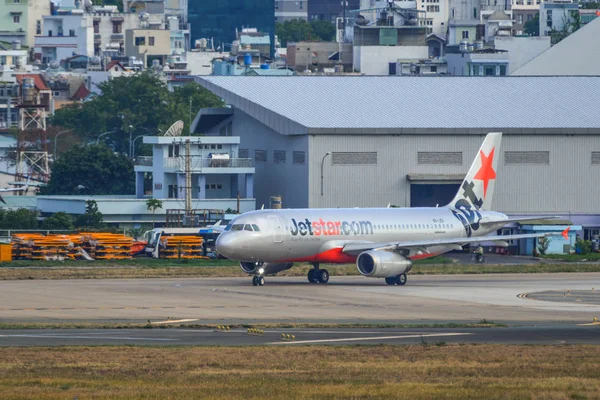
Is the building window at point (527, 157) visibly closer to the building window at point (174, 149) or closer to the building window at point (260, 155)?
the building window at point (260, 155)

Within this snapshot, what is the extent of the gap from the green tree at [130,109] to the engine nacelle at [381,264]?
409ft

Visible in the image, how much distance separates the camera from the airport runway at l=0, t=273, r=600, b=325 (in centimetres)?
4956

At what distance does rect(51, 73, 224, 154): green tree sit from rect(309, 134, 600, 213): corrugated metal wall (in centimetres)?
8761

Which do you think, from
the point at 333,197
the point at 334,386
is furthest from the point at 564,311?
the point at 333,197

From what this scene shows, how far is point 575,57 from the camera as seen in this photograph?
146500 millimetres

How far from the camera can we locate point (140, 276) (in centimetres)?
7275

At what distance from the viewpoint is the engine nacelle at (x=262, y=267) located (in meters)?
66.8

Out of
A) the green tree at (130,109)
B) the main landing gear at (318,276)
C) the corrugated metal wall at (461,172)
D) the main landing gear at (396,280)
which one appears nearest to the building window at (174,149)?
the corrugated metal wall at (461,172)

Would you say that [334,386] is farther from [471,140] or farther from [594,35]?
[594,35]

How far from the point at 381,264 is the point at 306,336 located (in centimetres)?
2389

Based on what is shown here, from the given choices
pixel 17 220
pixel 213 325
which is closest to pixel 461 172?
pixel 17 220

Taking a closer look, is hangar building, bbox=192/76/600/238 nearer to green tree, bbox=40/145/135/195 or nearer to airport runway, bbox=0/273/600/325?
airport runway, bbox=0/273/600/325

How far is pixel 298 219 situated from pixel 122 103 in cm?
13055

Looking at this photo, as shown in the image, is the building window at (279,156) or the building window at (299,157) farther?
the building window at (279,156)
